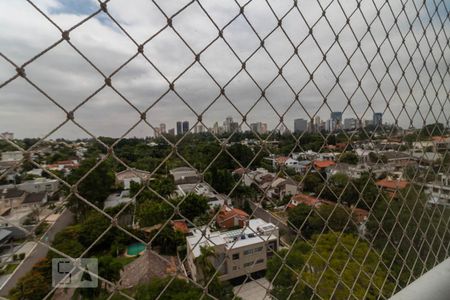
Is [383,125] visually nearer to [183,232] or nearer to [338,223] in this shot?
[338,223]

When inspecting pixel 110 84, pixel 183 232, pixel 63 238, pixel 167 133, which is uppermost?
pixel 110 84

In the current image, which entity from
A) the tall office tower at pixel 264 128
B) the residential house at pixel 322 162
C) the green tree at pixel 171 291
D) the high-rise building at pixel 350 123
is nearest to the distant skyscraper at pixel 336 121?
the high-rise building at pixel 350 123

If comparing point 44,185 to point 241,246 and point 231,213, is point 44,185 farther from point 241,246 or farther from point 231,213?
point 231,213

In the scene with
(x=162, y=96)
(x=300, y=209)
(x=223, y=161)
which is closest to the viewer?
(x=162, y=96)

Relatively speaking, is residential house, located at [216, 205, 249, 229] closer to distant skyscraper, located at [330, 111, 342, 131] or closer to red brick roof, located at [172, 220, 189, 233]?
distant skyscraper, located at [330, 111, 342, 131]

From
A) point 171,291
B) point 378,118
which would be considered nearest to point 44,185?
point 378,118

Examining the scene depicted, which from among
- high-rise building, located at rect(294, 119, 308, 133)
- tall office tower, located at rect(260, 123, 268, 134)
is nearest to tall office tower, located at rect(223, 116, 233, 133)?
tall office tower, located at rect(260, 123, 268, 134)

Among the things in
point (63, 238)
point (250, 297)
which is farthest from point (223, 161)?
point (63, 238)

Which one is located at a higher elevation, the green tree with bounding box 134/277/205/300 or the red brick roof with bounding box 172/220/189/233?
the green tree with bounding box 134/277/205/300

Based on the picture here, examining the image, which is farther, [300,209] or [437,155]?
[300,209]
